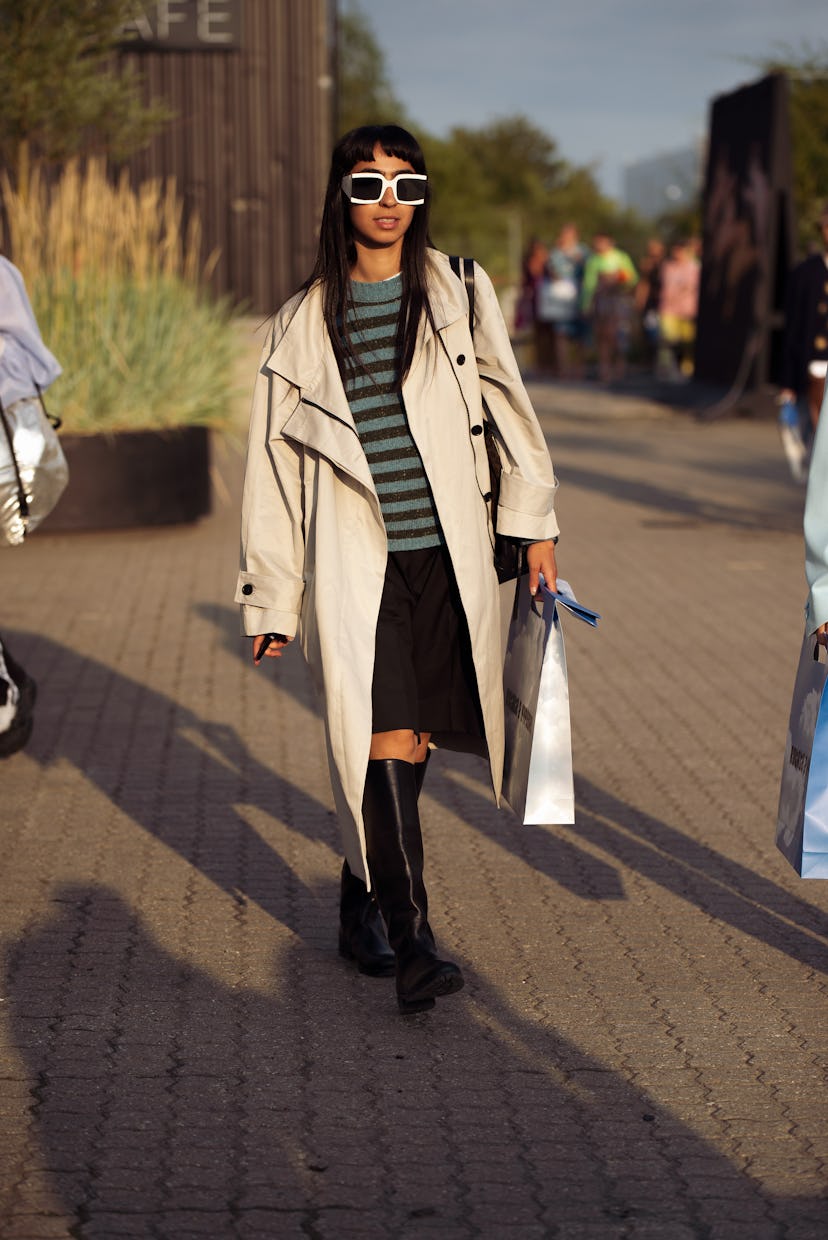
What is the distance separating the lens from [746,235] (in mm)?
20281

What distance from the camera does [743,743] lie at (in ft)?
23.1

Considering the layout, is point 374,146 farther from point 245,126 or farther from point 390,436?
point 245,126

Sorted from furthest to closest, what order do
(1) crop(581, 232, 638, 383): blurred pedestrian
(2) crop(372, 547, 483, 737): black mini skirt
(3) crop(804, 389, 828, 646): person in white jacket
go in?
1. (1) crop(581, 232, 638, 383): blurred pedestrian
2. (2) crop(372, 547, 483, 737): black mini skirt
3. (3) crop(804, 389, 828, 646): person in white jacket

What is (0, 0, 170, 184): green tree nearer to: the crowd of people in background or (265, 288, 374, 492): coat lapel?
(265, 288, 374, 492): coat lapel

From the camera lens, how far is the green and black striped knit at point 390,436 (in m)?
4.33

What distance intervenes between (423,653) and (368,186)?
3.55 ft

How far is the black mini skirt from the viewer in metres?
4.37

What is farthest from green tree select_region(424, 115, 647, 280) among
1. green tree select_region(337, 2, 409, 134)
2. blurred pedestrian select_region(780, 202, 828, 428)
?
blurred pedestrian select_region(780, 202, 828, 428)

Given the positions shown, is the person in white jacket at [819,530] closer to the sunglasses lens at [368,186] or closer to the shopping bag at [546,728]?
the shopping bag at [546,728]

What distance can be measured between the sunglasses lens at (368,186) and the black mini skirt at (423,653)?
80 centimetres

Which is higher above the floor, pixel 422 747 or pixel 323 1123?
pixel 422 747

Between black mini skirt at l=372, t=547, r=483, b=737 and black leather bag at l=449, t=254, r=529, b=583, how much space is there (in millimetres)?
202

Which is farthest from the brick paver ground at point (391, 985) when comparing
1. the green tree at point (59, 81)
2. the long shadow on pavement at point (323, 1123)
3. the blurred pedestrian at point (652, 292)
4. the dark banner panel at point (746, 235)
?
the blurred pedestrian at point (652, 292)

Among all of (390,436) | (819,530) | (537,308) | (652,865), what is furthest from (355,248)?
(537,308)
